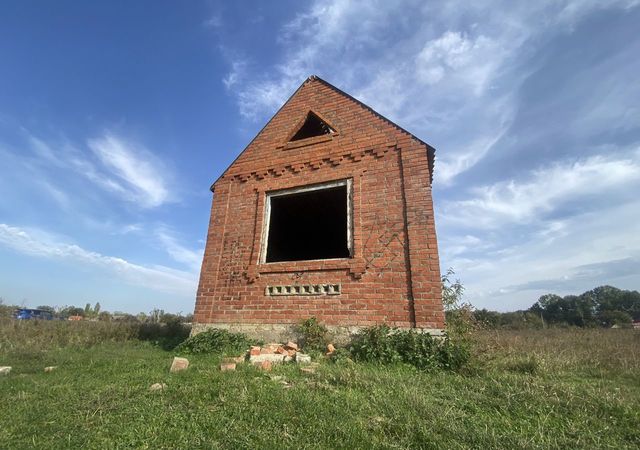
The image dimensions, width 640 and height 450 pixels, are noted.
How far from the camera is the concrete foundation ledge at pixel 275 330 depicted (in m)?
6.23

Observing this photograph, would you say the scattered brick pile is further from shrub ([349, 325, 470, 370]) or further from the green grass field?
shrub ([349, 325, 470, 370])

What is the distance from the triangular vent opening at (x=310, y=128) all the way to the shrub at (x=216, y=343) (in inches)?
213

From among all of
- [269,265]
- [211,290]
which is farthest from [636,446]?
[211,290]

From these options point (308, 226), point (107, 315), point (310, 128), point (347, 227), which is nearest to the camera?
point (347, 227)

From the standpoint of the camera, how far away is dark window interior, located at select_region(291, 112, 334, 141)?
9039 millimetres

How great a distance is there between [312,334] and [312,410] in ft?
11.5

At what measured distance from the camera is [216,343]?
21.6 feet

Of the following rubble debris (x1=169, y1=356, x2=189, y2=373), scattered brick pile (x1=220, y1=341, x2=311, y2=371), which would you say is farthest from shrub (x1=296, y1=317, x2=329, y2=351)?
rubble debris (x1=169, y1=356, x2=189, y2=373)

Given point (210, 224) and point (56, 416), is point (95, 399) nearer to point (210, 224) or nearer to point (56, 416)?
point (56, 416)

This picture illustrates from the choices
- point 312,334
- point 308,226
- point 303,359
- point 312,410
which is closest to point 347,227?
point 312,334

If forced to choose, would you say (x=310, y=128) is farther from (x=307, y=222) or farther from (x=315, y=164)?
(x=307, y=222)

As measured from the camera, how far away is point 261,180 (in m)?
8.59

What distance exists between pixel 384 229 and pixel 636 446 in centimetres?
484

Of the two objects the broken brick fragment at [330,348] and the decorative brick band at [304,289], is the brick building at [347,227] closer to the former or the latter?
the decorative brick band at [304,289]
